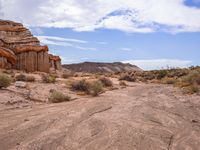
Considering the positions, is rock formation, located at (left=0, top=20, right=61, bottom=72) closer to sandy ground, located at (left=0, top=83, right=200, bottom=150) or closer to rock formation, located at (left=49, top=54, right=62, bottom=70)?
rock formation, located at (left=49, top=54, right=62, bottom=70)

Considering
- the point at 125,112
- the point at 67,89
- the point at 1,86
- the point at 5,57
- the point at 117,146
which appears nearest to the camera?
the point at 117,146

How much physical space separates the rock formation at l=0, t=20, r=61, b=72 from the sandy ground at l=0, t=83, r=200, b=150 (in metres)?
25.0

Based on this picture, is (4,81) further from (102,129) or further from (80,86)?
(102,129)

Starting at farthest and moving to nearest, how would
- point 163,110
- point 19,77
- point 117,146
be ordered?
point 19,77 → point 163,110 → point 117,146

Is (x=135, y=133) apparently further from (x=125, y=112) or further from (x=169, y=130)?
Result: (x=125, y=112)

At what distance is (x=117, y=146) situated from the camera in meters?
7.38

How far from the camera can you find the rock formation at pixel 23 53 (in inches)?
1431

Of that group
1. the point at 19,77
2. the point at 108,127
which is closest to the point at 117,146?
the point at 108,127

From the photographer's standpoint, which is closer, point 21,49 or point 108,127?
point 108,127

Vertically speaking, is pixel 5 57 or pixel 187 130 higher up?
pixel 5 57

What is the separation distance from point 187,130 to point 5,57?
96.9 feet

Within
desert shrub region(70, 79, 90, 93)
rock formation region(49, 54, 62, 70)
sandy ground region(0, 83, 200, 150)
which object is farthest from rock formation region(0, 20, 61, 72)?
sandy ground region(0, 83, 200, 150)

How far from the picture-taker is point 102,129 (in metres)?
8.73

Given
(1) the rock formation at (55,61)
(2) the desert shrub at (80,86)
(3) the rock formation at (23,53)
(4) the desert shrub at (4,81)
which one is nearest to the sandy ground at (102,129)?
(4) the desert shrub at (4,81)
